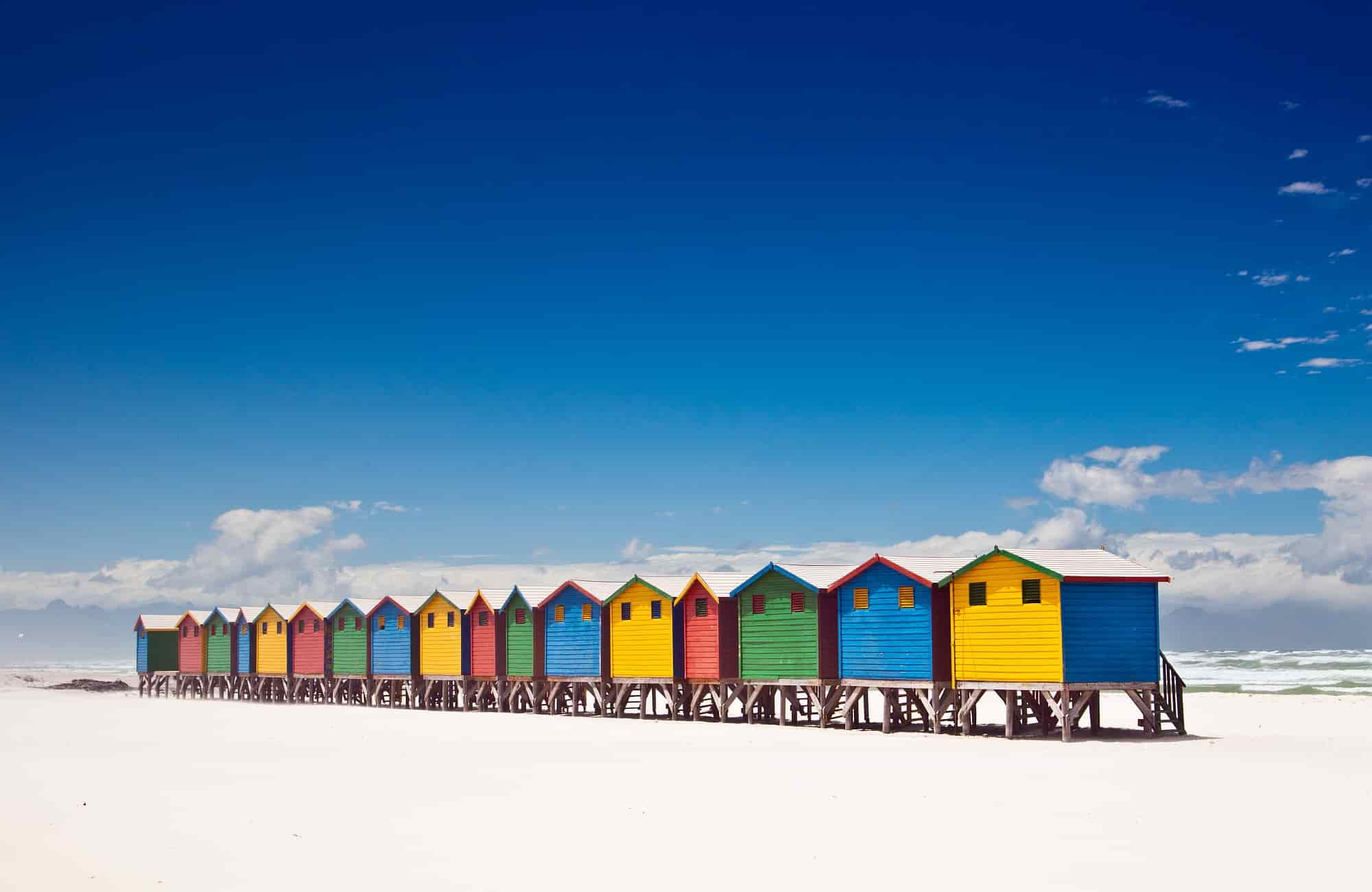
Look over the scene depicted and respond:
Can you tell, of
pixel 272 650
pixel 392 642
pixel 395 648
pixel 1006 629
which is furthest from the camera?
pixel 272 650

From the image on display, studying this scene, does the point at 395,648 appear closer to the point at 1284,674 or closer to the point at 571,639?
the point at 571,639

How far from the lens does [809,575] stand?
42156 mm

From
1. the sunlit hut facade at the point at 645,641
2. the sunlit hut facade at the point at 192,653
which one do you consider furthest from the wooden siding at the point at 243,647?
the sunlit hut facade at the point at 645,641

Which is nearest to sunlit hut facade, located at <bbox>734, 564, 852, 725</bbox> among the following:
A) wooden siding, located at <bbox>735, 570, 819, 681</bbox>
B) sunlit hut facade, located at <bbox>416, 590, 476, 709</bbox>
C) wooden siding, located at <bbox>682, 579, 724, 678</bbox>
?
wooden siding, located at <bbox>735, 570, 819, 681</bbox>

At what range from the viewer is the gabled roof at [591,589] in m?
49.8

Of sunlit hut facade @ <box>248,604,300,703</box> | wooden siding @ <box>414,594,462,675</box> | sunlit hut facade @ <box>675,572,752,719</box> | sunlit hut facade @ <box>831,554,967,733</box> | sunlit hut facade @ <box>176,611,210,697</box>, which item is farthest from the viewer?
sunlit hut facade @ <box>176,611,210,697</box>

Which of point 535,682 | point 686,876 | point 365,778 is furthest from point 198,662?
point 686,876

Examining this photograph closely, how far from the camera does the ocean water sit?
243 ft

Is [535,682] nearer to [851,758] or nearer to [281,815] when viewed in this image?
[851,758]

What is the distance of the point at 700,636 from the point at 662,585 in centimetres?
275

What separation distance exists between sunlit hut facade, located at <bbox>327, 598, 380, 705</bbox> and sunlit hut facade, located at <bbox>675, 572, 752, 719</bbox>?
2077 centimetres

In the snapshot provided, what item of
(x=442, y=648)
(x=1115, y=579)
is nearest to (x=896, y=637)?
(x=1115, y=579)

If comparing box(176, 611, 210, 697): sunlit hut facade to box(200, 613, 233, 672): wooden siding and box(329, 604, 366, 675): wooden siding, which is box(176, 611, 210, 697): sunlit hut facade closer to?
box(200, 613, 233, 672): wooden siding

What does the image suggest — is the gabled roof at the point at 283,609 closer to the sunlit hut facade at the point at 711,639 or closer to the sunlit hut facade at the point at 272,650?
the sunlit hut facade at the point at 272,650
